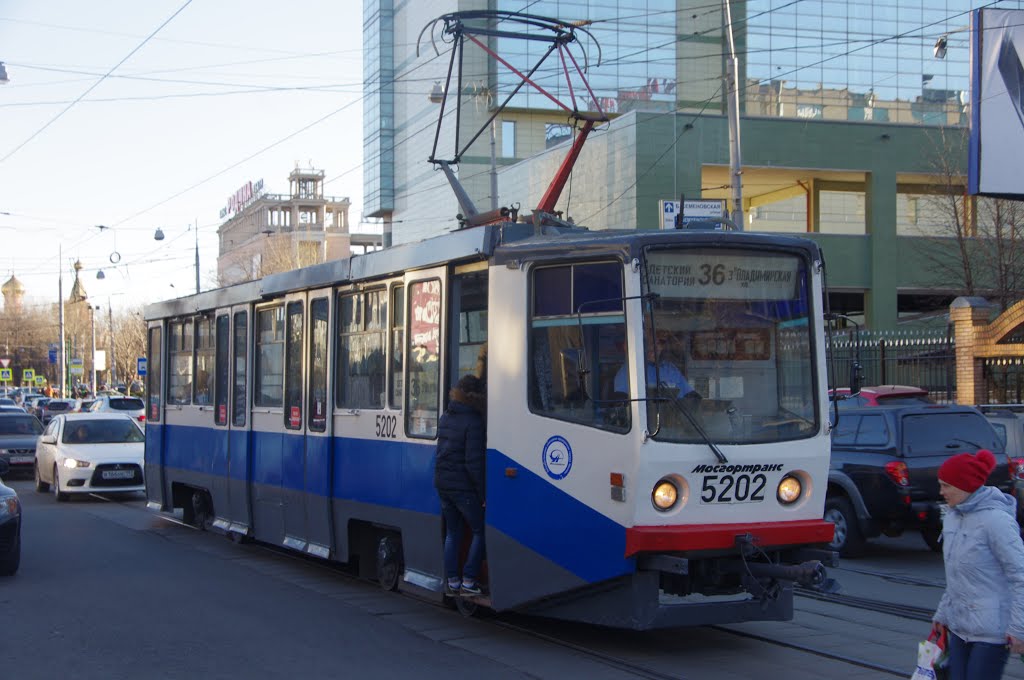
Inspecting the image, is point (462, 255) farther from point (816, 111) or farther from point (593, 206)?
point (816, 111)

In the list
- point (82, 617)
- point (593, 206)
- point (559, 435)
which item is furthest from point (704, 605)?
point (593, 206)

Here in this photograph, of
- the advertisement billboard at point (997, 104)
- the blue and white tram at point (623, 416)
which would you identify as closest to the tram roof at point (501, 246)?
the blue and white tram at point (623, 416)

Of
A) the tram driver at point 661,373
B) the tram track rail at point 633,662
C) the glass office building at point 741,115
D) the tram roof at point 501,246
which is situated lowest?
the tram track rail at point 633,662

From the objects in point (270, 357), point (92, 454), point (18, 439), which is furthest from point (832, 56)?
point (270, 357)

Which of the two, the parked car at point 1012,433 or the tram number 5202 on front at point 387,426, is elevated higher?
the tram number 5202 on front at point 387,426

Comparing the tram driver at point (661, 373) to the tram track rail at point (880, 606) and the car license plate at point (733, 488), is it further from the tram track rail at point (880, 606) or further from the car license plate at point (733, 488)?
the tram track rail at point (880, 606)

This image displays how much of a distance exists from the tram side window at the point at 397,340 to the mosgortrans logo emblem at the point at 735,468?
10.3 feet

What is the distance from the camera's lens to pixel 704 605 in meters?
7.77

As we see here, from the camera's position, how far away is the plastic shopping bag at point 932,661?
531cm

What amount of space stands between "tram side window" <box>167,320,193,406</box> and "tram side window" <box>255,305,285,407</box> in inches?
104

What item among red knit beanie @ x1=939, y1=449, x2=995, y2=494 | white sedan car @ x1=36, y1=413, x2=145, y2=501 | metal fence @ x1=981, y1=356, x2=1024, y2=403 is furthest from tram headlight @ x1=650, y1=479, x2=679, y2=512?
metal fence @ x1=981, y1=356, x2=1024, y2=403

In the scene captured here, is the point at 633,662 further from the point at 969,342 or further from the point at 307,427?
the point at 969,342

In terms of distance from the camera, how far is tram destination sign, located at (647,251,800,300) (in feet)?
25.7

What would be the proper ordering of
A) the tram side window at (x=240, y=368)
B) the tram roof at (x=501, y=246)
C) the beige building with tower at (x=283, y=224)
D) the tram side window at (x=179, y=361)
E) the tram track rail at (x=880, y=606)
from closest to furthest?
the tram roof at (x=501, y=246) → the tram track rail at (x=880, y=606) → the tram side window at (x=240, y=368) → the tram side window at (x=179, y=361) → the beige building with tower at (x=283, y=224)
